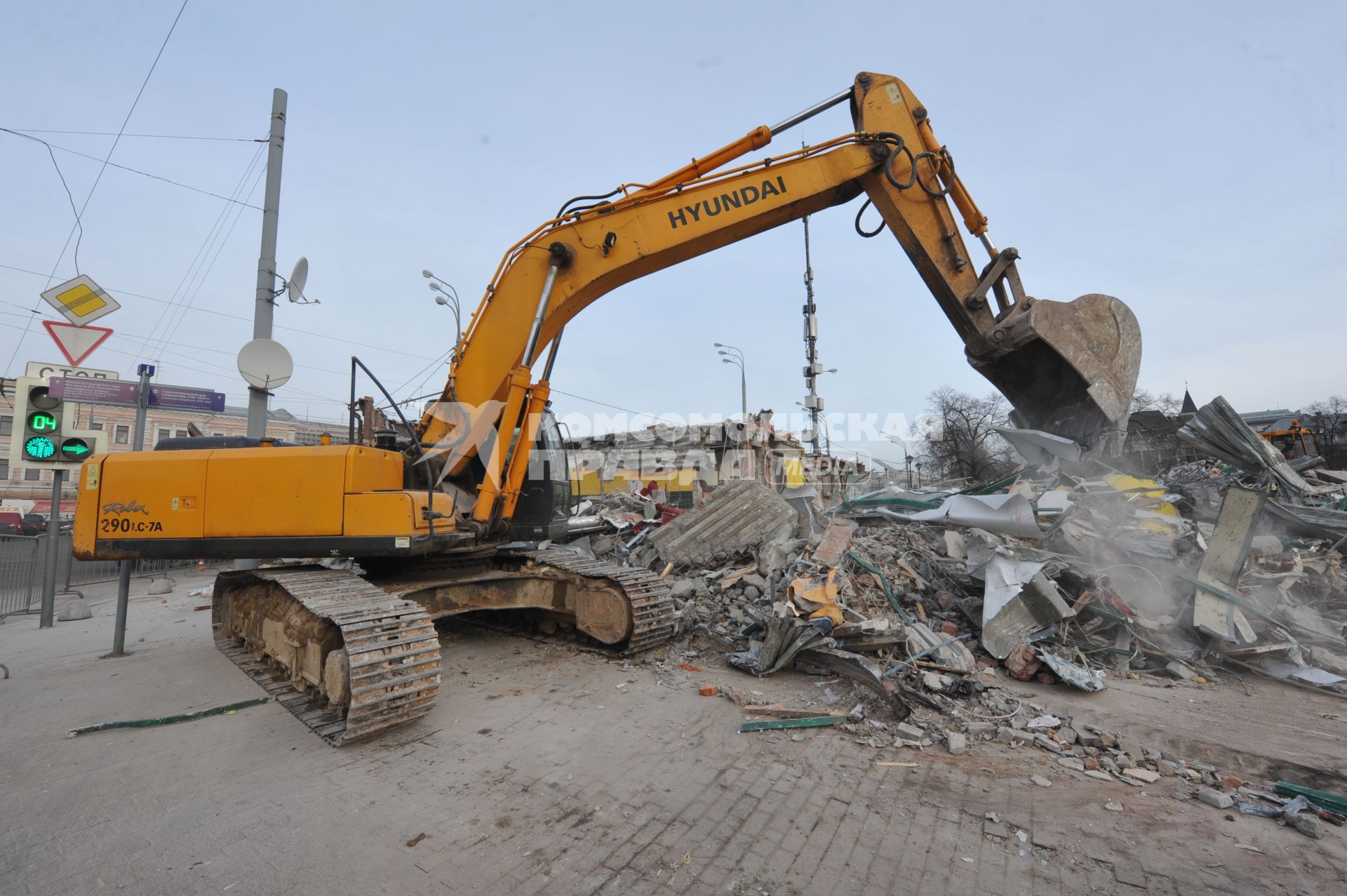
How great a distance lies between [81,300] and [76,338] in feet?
1.36

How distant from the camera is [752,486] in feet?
33.9

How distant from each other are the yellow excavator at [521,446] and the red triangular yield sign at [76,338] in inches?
93.1

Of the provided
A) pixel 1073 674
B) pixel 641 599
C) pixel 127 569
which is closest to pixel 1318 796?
pixel 1073 674

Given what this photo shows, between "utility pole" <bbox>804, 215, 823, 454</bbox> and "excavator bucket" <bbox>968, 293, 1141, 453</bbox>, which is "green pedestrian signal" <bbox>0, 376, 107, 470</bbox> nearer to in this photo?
"excavator bucket" <bbox>968, 293, 1141, 453</bbox>

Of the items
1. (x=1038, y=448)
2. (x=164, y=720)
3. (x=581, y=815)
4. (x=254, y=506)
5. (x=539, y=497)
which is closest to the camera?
(x=581, y=815)

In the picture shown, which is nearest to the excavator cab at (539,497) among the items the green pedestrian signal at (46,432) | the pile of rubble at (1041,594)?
the pile of rubble at (1041,594)

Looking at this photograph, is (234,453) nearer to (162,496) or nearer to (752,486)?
(162,496)

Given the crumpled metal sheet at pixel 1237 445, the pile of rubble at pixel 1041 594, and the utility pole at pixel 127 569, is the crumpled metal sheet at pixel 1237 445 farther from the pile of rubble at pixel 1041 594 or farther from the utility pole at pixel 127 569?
the utility pole at pixel 127 569

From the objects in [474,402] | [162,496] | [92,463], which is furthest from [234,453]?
[474,402]

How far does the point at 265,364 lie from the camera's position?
7.37m

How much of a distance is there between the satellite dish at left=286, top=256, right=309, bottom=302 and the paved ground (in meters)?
5.20

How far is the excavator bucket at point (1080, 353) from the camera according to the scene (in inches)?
226

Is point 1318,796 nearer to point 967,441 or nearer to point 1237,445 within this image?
point 1237,445

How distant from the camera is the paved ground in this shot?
273cm
